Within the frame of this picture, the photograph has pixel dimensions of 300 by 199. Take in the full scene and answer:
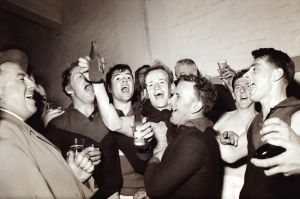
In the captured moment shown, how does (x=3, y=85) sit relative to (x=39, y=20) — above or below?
below

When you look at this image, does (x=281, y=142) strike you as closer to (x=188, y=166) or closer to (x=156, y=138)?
(x=188, y=166)

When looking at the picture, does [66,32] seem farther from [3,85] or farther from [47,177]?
[47,177]

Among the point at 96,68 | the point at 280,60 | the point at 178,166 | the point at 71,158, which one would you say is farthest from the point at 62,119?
the point at 280,60

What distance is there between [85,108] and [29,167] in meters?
1.70

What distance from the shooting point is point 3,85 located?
170cm

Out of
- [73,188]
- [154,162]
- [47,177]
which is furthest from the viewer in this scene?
[154,162]

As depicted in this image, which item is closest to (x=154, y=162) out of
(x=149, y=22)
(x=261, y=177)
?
(x=261, y=177)

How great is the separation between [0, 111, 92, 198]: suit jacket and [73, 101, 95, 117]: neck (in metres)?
1.28

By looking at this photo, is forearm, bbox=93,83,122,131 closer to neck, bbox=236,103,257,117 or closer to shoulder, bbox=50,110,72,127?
shoulder, bbox=50,110,72,127

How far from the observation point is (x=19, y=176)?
4.32ft

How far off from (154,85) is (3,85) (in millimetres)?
1568

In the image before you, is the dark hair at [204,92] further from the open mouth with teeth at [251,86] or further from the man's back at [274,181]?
the man's back at [274,181]

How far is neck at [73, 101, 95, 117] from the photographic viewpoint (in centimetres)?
303

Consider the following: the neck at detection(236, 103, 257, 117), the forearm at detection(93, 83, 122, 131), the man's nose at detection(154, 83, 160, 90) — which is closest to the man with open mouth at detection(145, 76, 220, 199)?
the forearm at detection(93, 83, 122, 131)
